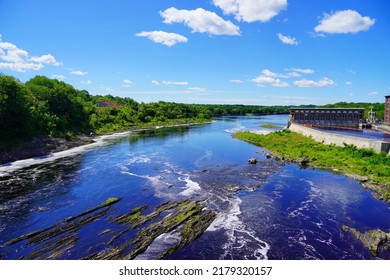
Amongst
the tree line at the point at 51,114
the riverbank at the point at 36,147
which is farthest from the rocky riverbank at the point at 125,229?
the tree line at the point at 51,114

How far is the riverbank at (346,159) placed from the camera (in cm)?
3048

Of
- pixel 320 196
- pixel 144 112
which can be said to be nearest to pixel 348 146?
pixel 320 196

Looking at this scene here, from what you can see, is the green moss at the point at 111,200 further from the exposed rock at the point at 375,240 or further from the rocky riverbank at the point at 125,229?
the exposed rock at the point at 375,240

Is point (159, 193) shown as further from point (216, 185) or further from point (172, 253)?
point (172, 253)

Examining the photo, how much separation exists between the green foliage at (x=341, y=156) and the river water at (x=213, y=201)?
2.96m

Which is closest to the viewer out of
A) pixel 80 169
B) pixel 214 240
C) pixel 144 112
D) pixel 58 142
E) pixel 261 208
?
pixel 214 240

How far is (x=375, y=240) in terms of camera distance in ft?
60.3

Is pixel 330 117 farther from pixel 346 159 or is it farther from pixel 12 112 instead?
pixel 12 112

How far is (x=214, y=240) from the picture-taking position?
62.0ft

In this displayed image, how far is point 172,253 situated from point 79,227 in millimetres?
7563

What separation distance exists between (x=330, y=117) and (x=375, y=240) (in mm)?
75438

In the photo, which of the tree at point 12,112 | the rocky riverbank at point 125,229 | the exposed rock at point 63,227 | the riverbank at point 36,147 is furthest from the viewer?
the tree at point 12,112

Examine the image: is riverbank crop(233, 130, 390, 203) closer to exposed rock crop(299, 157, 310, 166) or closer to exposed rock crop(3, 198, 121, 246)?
exposed rock crop(299, 157, 310, 166)

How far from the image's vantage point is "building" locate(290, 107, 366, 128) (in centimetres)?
8400
